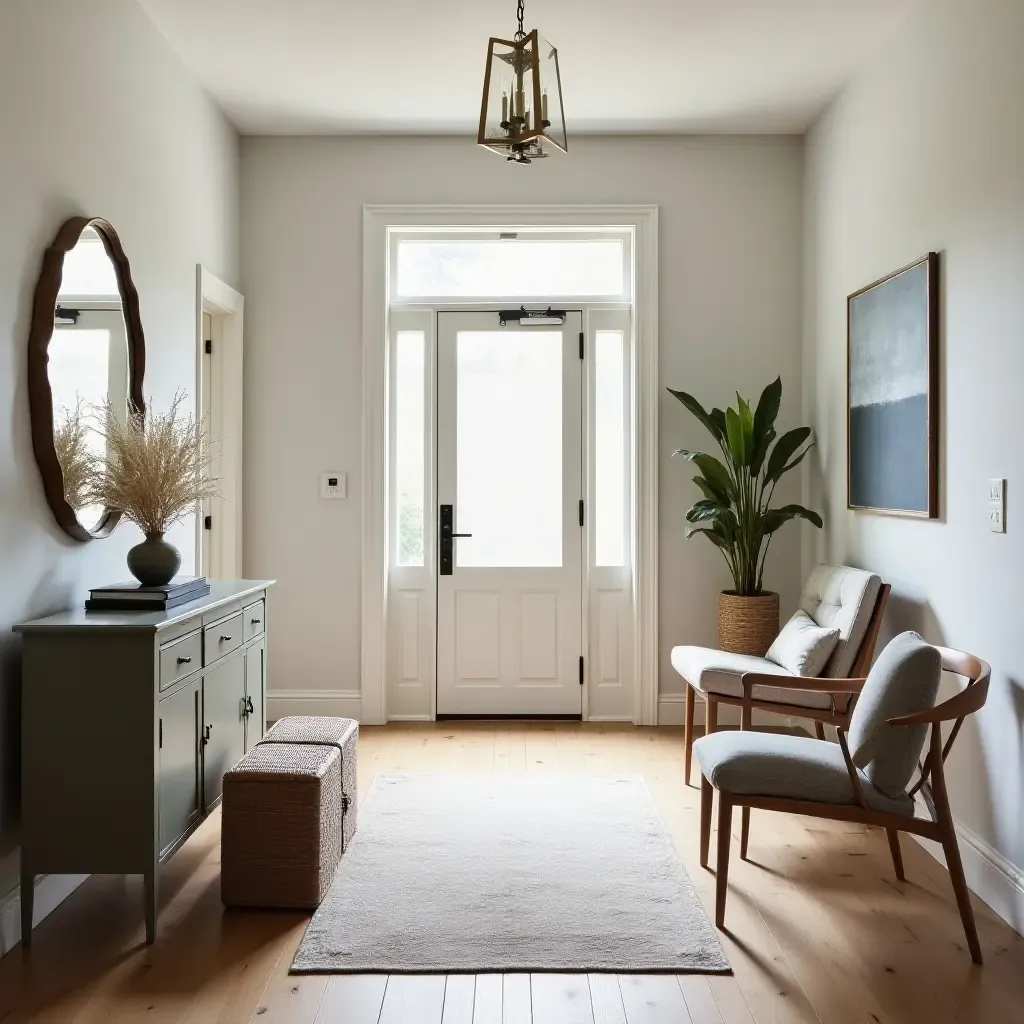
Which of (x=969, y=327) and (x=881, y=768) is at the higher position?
(x=969, y=327)

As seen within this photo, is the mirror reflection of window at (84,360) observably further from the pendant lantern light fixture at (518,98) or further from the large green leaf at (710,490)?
the large green leaf at (710,490)

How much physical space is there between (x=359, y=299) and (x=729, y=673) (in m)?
2.58

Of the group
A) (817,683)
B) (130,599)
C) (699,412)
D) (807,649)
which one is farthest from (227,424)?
(817,683)

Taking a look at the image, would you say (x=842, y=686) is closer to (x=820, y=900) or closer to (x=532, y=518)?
(x=820, y=900)

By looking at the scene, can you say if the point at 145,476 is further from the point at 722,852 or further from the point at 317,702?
the point at 317,702

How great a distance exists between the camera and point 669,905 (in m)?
2.63

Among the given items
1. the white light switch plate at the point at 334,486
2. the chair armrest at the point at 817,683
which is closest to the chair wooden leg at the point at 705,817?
the chair armrest at the point at 817,683

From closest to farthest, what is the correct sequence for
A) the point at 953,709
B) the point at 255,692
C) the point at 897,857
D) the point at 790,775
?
the point at 953,709 < the point at 790,775 < the point at 897,857 < the point at 255,692

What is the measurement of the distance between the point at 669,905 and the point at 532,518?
236 cm

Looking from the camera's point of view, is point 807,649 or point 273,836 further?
point 807,649

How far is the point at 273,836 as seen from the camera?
102 inches

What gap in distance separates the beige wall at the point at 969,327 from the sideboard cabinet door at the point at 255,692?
2.37 meters

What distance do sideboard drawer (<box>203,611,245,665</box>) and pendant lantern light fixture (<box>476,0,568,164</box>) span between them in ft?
5.47

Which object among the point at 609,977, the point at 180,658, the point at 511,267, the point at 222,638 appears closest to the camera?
the point at 609,977
